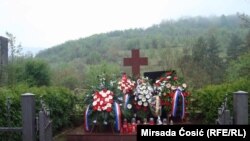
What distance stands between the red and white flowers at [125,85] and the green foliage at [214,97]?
151 centimetres

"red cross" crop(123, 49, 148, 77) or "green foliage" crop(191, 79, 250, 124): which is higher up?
"red cross" crop(123, 49, 148, 77)

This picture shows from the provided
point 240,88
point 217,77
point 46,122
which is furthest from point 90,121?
point 217,77

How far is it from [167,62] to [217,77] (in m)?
2.19

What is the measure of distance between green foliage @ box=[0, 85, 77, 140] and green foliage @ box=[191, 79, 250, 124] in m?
2.89

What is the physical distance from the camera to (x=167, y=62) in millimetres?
17688

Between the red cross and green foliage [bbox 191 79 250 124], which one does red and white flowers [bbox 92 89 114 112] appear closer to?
green foliage [bbox 191 79 250 124]

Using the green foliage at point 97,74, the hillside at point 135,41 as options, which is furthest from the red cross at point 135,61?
the hillside at point 135,41

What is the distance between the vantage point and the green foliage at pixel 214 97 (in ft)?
27.0

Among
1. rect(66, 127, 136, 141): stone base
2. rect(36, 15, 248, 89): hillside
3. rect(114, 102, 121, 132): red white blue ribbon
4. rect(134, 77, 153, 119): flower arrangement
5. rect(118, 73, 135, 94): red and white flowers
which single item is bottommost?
rect(66, 127, 136, 141): stone base

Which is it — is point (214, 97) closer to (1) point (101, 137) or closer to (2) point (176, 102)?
(2) point (176, 102)

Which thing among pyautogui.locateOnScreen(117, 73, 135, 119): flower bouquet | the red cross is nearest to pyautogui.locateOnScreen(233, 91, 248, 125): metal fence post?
pyautogui.locateOnScreen(117, 73, 135, 119): flower bouquet

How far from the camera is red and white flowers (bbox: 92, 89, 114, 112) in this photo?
812 cm

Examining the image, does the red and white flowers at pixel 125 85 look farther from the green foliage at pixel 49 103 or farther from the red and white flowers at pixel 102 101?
the green foliage at pixel 49 103

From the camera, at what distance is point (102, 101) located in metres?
8.16
